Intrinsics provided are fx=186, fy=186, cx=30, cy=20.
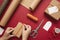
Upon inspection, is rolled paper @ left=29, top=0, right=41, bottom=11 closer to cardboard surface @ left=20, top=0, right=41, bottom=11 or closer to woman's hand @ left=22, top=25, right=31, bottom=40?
cardboard surface @ left=20, top=0, right=41, bottom=11

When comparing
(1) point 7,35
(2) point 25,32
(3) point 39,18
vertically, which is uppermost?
(3) point 39,18

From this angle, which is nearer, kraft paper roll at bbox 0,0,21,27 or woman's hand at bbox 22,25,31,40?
woman's hand at bbox 22,25,31,40

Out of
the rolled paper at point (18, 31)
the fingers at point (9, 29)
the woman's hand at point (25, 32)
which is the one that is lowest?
the fingers at point (9, 29)

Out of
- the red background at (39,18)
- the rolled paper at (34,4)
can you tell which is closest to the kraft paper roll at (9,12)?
the red background at (39,18)

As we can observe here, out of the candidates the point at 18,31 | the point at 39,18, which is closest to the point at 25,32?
the point at 18,31

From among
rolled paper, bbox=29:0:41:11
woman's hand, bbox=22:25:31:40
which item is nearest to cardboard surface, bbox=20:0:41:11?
rolled paper, bbox=29:0:41:11

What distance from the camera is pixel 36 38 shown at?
1.70 metres

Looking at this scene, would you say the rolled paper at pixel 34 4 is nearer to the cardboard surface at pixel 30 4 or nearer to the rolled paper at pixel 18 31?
the cardboard surface at pixel 30 4

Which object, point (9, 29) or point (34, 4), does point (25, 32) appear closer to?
point (9, 29)

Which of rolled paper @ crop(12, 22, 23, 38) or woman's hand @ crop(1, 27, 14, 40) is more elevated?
rolled paper @ crop(12, 22, 23, 38)

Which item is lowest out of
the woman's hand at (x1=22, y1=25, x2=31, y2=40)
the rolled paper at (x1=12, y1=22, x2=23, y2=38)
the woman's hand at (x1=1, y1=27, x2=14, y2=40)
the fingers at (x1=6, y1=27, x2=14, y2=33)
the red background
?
the woman's hand at (x1=1, y1=27, x2=14, y2=40)

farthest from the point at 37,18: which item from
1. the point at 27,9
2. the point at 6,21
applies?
the point at 6,21

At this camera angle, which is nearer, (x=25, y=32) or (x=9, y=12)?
(x=25, y=32)

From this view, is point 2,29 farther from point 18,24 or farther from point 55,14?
point 55,14
